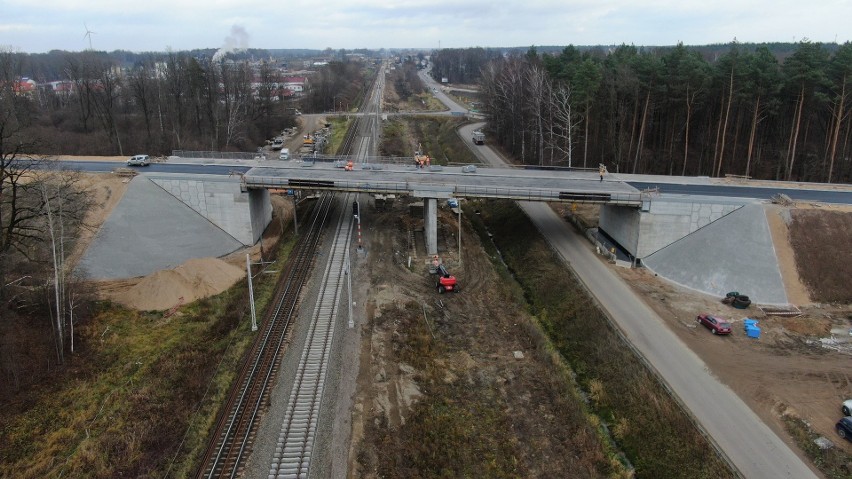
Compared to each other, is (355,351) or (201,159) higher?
(201,159)

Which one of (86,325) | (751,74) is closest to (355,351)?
(86,325)

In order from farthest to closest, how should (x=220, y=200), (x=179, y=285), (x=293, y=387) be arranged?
1. (x=220, y=200)
2. (x=179, y=285)
3. (x=293, y=387)

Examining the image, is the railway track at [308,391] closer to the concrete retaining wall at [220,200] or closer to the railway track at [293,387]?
the railway track at [293,387]

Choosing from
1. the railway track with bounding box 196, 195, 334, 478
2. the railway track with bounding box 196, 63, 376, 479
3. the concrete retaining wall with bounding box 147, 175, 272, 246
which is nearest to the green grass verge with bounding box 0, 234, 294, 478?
the railway track with bounding box 196, 195, 334, 478

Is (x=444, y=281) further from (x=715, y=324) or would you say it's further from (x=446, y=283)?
(x=715, y=324)

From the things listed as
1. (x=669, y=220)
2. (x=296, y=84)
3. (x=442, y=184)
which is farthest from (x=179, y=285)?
(x=296, y=84)

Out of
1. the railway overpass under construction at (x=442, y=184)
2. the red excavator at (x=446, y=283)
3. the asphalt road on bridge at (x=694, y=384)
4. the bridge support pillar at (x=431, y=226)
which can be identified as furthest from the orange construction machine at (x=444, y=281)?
the asphalt road on bridge at (x=694, y=384)

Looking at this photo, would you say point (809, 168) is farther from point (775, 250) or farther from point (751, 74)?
point (775, 250)
